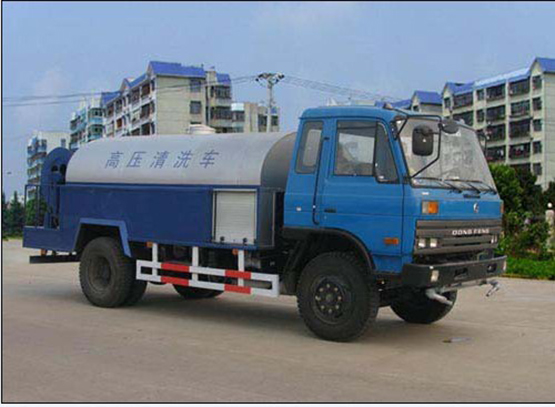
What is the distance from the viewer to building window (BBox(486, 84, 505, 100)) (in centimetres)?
9006

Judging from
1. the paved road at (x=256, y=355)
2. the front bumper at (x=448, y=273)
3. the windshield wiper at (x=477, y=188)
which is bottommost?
the paved road at (x=256, y=355)

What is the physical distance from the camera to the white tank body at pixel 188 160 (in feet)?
29.3

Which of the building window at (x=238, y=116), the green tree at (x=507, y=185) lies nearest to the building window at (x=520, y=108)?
the green tree at (x=507, y=185)

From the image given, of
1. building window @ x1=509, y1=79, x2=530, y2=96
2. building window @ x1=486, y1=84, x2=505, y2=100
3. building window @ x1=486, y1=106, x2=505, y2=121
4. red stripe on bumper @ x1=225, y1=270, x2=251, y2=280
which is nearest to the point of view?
red stripe on bumper @ x1=225, y1=270, x2=251, y2=280

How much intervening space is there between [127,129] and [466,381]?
294ft

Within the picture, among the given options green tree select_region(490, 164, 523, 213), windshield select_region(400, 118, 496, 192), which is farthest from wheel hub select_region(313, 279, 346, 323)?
green tree select_region(490, 164, 523, 213)

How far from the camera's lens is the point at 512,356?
746cm

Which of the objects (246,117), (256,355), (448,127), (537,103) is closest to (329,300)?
(256,355)

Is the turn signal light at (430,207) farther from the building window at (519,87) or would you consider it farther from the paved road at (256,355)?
the building window at (519,87)

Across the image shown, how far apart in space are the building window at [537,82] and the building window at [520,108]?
224cm

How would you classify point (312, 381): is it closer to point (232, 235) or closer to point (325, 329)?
point (325, 329)

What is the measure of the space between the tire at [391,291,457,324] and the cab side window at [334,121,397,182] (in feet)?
7.06

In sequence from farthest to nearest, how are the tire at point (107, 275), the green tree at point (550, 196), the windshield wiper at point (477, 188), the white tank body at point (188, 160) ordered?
the green tree at point (550, 196)
the tire at point (107, 275)
the white tank body at point (188, 160)
the windshield wiper at point (477, 188)

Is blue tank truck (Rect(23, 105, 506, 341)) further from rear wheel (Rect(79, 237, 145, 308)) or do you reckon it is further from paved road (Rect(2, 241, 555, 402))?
paved road (Rect(2, 241, 555, 402))
